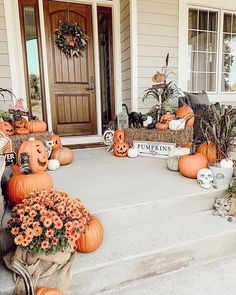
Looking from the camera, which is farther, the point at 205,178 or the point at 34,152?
the point at 34,152

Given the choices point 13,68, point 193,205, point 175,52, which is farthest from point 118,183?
point 175,52

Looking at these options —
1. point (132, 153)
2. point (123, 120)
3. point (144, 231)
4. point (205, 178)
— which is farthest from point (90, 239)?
point (123, 120)

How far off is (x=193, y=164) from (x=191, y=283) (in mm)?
1003

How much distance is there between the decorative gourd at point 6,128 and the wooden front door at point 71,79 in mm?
1484

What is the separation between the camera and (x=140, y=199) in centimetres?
166

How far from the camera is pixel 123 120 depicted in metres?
3.19

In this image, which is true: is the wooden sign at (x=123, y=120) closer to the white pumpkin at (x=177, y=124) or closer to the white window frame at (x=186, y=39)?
the white pumpkin at (x=177, y=124)

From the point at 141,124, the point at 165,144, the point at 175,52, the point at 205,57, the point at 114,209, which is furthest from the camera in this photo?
the point at 205,57

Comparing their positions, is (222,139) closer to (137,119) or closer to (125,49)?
(137,119)

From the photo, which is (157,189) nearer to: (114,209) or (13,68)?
(114,209)

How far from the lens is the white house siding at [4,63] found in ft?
10.4

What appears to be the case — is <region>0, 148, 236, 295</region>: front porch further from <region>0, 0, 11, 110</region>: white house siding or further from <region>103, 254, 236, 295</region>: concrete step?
<region>0, 0, 11, 110</region>: white house siding

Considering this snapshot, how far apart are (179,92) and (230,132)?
7.12ft

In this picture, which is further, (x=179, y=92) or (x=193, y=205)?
(x=179, y=92)
